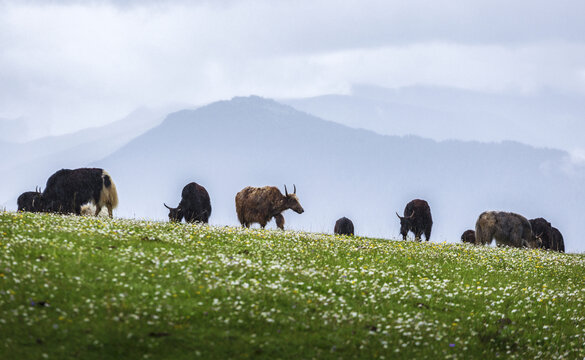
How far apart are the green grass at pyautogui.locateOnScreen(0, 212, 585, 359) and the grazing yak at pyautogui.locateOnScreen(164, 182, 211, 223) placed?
13.0 m

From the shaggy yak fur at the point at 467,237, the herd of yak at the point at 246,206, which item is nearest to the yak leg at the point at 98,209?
the herd of yak at the point at 246,206

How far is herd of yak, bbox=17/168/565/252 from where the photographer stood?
105 feet

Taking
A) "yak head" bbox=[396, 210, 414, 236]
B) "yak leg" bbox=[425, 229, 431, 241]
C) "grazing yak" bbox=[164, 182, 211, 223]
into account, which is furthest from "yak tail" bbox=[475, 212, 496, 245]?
"grazing yak" bbox=[164, 182, 211, 223]

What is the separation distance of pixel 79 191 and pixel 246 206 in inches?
327

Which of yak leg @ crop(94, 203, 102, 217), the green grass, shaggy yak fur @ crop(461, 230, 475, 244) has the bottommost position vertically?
the green grass

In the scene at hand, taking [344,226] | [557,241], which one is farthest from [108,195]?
[557,241]

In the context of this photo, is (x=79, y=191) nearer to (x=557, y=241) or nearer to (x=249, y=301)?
Answer: (x=249, y=301)

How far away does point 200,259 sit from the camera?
17609mm

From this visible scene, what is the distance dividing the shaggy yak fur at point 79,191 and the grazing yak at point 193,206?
12.7ft

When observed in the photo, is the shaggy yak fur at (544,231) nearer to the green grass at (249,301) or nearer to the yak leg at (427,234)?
the yak leg at (427,234)

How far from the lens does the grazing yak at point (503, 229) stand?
1378 inches

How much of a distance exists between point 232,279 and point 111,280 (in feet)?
9.30

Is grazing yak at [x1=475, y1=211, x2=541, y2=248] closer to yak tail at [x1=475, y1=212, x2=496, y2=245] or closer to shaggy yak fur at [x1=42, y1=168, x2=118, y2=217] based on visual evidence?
yak tail at [x1=475, y1=212, x2=496, y2=245]

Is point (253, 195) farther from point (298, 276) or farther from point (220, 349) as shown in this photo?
point (220, 349)
